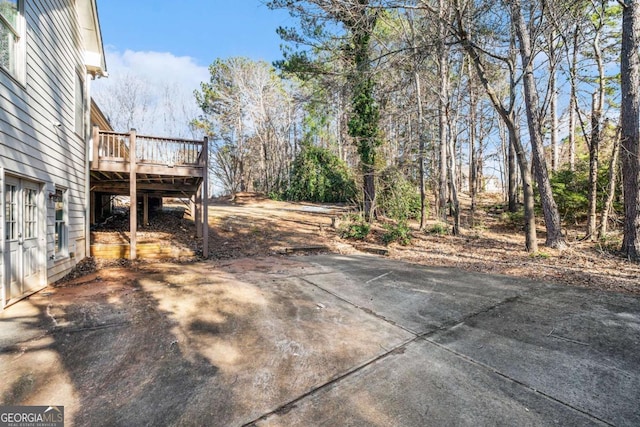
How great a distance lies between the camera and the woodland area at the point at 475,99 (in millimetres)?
6398

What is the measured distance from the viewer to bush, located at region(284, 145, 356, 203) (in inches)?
800

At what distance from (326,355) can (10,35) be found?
5605 mm

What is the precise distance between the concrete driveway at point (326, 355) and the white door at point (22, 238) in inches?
12.9

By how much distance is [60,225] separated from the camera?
17.8 feet

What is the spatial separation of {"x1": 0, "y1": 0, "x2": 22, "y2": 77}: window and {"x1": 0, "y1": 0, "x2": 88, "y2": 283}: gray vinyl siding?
5.3 inches

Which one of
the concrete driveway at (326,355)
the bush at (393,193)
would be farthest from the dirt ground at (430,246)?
the concrete driveway at (326,355)

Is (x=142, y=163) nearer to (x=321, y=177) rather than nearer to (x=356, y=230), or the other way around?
(x=356, y=230)

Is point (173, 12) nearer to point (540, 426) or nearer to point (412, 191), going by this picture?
point (412, 191)

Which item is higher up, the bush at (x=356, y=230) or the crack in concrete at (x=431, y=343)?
the bush at (x=356, y=230)

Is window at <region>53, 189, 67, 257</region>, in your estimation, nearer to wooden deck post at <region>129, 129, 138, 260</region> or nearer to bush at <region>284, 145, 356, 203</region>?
wooden deck post at <region>129, 129, 138, 260</region>

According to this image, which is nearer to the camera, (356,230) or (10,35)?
(10,35)

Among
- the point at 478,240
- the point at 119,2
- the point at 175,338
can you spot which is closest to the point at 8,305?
the point at 175,338

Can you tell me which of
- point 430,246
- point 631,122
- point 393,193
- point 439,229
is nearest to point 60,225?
point 430,246

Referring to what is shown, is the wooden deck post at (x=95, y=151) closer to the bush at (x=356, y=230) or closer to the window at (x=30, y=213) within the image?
the window at (x=30, y=213)
